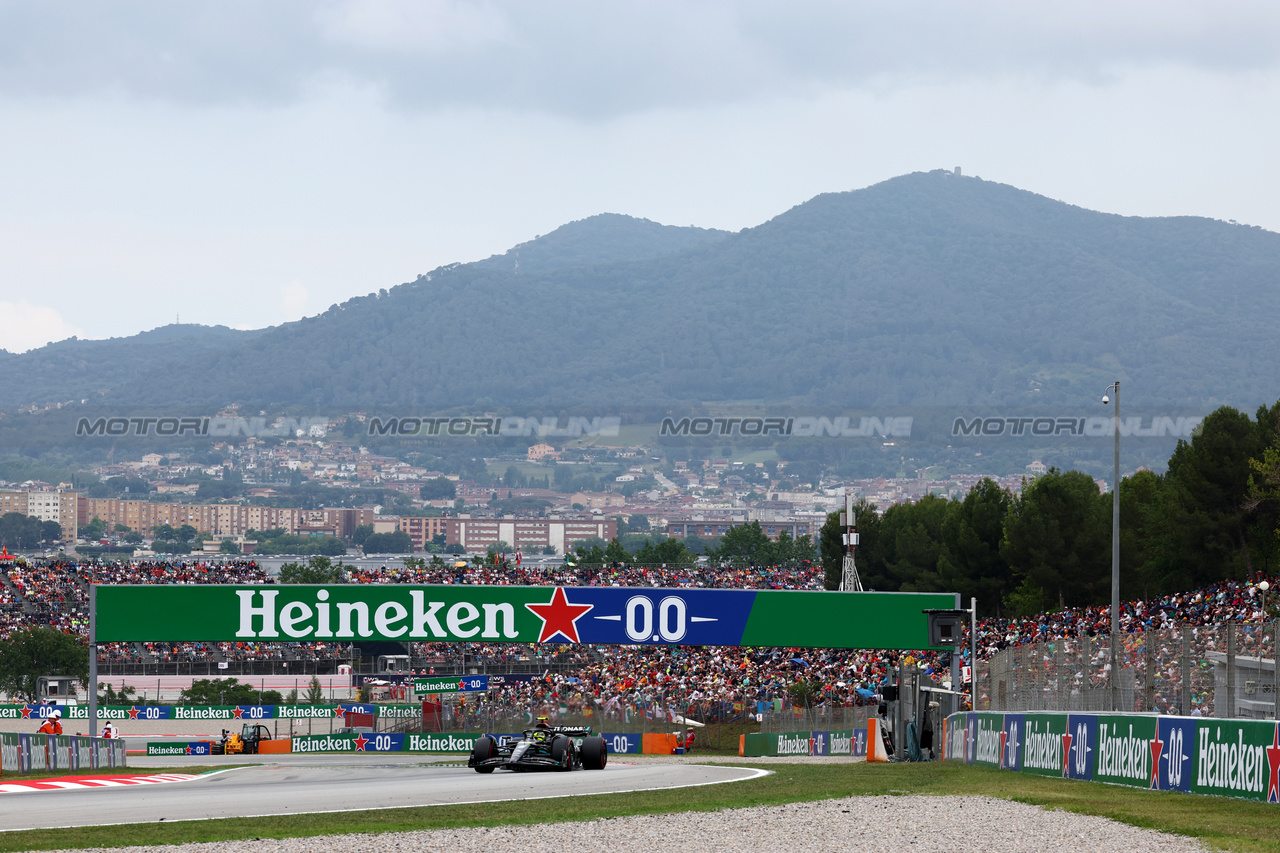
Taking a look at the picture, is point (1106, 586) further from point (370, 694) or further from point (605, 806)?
point (605, 806)

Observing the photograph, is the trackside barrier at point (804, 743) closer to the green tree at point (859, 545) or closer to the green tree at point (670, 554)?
the green tree at point (859, 545)

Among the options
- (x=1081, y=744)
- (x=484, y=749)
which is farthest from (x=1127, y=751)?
(x=484, y=749)

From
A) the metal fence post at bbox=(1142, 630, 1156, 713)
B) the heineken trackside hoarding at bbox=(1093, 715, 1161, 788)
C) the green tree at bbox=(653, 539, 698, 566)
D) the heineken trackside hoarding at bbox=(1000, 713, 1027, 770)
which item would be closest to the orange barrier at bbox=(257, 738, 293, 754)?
the heineken trackside hoarding at bbox=(1000, 713, 1027, 770)

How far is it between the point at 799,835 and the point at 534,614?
2461 centimetres

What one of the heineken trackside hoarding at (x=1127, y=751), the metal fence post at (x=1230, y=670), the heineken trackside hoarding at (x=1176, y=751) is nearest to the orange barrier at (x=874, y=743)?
the heineken trackside hoarding at (x=1127, y=751)

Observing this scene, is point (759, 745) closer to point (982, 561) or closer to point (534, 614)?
point (534, 614)

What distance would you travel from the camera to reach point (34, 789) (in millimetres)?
18531

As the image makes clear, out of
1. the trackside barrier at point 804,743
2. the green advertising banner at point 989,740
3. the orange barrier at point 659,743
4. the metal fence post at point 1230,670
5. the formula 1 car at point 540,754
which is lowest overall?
Result: the orange barrier at point 659,743

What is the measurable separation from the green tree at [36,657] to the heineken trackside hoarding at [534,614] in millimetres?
41069

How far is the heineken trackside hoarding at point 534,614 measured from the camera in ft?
119

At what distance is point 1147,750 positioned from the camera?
15.6 meters

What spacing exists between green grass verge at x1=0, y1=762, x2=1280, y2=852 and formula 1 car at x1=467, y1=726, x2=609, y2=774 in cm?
437

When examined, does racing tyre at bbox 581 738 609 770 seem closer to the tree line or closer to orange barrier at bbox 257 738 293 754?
orange barrier at bbox 257 738 293 754

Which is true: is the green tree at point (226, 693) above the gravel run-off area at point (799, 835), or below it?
below
